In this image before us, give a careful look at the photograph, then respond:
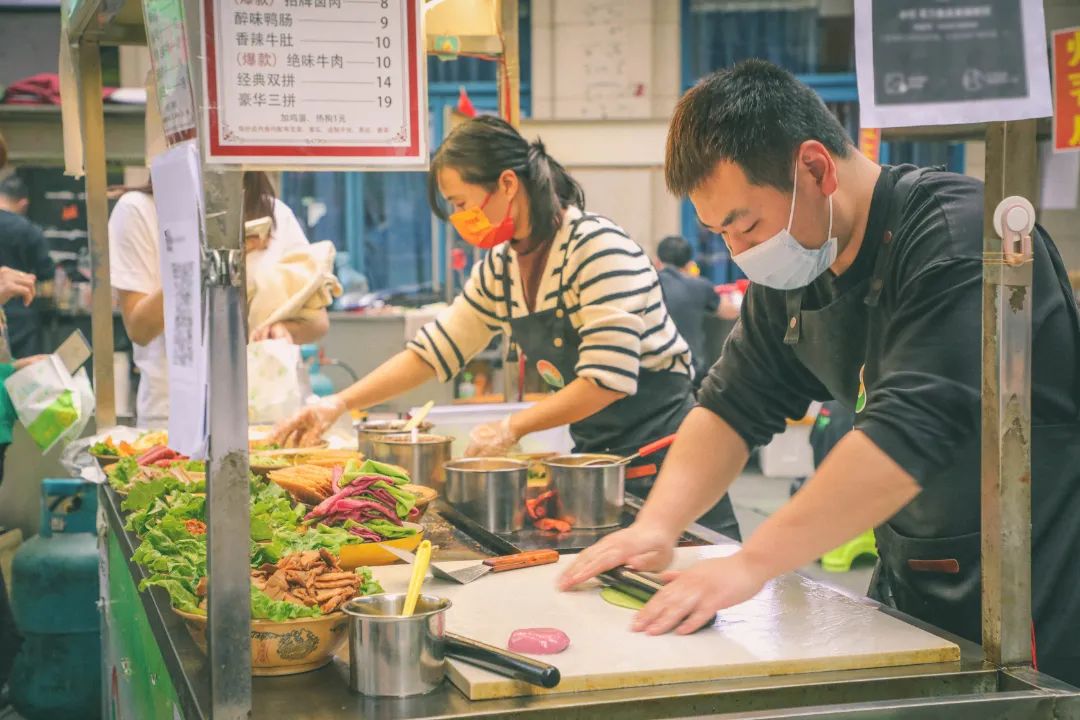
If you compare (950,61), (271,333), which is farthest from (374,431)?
(950,61)

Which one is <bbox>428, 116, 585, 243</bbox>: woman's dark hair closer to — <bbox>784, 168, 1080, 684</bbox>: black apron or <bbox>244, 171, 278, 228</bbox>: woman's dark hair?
<bbox>244, 171, 278, 228</bbox>: woman's dark hair

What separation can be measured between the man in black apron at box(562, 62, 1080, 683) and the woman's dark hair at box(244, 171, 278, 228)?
7.28 feet

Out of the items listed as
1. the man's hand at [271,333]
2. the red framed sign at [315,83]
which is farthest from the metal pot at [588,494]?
the man's hand at [271,333]

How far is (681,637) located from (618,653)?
0.12 meters

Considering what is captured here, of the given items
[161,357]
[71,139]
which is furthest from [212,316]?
[161,357]

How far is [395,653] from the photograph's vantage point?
4.69ft

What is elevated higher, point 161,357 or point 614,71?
point 614,71

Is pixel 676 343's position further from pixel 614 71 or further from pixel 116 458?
pixel 614 71

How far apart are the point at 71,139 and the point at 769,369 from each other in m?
2.20

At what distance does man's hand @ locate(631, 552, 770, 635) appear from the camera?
5.32 ft

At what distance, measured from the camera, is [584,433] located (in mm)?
3299

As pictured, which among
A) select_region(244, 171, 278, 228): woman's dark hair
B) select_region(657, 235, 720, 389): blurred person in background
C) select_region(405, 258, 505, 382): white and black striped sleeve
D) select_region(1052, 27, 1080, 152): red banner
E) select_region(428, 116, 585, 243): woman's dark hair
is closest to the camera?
select_region(428, 116, 585, 243): woman's dark hair

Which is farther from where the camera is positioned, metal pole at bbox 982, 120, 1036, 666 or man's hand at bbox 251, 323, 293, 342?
man's hand at bbox 251, 323, 293, 342

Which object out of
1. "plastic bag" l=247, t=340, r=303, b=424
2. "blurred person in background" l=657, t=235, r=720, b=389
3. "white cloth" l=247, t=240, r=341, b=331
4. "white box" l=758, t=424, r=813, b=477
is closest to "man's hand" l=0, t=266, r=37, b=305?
"white cloth" l=247, t=240, r=341, b=331
